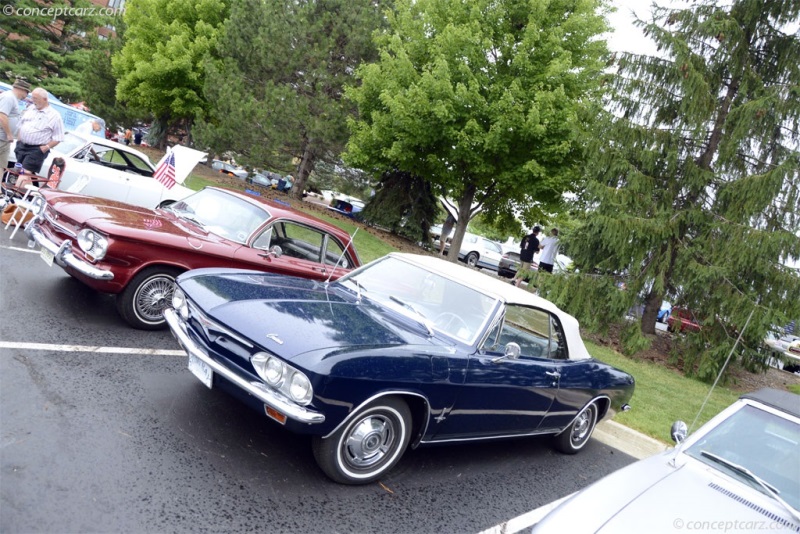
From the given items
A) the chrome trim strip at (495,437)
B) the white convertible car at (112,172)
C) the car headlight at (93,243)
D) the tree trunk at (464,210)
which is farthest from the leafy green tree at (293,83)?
the chrome trim strip at (495,437)

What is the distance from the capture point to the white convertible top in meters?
5.04

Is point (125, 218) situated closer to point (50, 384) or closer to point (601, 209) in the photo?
point (50, 384)

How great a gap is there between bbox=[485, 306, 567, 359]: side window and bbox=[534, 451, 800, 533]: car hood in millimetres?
1525

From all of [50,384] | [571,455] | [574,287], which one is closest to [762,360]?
[574,287]

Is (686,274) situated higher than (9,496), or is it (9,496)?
(686,274)

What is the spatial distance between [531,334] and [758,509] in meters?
2.33

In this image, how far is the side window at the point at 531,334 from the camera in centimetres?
482

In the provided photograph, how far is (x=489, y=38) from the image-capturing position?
664 inches

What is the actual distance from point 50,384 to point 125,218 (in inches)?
86.7

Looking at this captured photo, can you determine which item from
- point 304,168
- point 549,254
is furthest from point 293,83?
point 549,254

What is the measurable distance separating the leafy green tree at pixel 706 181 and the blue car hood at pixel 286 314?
8.43m

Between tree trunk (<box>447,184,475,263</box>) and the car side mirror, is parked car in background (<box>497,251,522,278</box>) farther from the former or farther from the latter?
the car side mirror

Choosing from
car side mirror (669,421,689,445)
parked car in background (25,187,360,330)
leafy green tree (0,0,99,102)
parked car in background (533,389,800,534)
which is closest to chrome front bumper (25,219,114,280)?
parked car in background (25,187,360,330)

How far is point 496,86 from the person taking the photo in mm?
16625
